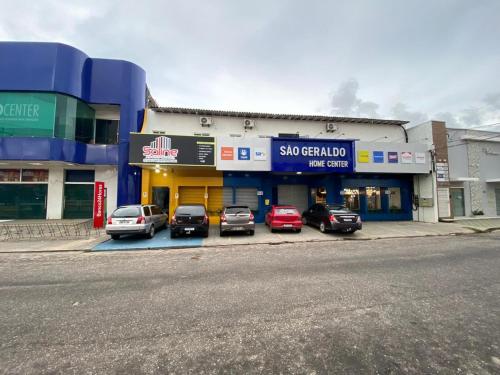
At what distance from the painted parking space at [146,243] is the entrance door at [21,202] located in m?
10.3

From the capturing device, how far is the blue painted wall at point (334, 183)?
16.8 meters

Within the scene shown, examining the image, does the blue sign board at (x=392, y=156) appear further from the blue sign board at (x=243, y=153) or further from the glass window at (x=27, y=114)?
the glass window at (x=27, y=114)

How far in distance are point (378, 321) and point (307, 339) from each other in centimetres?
139

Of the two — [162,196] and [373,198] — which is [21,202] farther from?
[373,198]

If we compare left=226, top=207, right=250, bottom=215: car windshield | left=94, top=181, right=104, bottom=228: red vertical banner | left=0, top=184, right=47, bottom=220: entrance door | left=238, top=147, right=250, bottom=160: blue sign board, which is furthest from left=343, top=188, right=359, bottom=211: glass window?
left=0, top=184, right=47, bottom=220: entrance door

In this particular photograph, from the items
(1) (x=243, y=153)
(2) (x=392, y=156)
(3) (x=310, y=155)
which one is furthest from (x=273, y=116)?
(2) (x=392, y=156)

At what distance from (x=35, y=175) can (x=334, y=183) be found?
75.1ft

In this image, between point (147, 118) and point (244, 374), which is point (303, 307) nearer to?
point (244, 374)

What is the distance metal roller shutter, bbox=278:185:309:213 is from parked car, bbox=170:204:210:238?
8757mm

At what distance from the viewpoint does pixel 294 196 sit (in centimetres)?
1877

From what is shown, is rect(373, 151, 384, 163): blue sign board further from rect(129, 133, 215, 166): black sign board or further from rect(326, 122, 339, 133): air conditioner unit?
rect(129, 133, 215, 166): black sign board

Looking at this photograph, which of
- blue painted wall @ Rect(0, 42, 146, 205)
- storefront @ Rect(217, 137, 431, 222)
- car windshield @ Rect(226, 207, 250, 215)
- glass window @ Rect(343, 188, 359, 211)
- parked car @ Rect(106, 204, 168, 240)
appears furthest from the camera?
glass window @ Rect(343, 188, 359, 211)

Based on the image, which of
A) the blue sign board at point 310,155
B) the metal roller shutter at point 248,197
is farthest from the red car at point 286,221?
the metal roller shutter at point 248,197

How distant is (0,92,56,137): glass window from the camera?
14.4 meters
